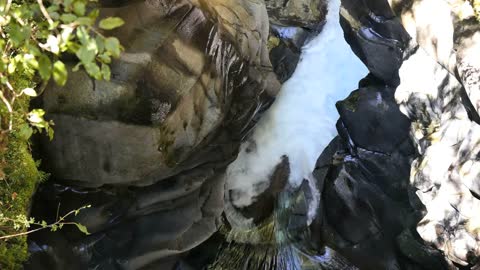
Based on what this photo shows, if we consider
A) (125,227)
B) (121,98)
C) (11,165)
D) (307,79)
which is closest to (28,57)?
(11,165)

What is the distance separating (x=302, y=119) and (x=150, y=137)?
131 inches

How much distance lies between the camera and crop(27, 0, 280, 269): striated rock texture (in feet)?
14.7

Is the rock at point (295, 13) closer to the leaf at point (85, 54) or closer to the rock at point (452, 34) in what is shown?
the rock at point (452, 34)

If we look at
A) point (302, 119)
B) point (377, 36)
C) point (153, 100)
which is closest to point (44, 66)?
point (153, 100)

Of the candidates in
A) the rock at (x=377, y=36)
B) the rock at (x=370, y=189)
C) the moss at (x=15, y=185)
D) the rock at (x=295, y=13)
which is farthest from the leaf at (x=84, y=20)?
the rock at (x=295, y=13)

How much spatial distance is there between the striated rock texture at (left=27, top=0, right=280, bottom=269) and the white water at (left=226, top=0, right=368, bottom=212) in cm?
96

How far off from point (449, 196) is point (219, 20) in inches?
117

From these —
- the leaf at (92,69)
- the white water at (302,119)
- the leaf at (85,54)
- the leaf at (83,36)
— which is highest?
the leaf at (83,36)

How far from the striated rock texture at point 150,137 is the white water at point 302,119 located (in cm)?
96

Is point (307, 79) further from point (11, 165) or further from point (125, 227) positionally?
point (11, 165)

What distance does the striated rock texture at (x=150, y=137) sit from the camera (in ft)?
14.7

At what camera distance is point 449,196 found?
489 centimetres

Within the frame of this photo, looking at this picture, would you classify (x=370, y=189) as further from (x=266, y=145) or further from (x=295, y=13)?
(x=295, y=13)

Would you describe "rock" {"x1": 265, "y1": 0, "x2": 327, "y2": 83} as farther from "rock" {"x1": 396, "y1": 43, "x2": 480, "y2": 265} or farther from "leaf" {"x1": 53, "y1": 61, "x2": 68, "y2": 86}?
"leaf" {"x1": 53, "y1": 61, "x2": 68, "y2": 86}
